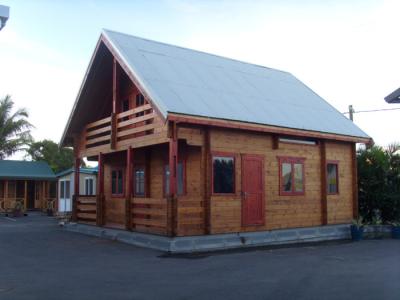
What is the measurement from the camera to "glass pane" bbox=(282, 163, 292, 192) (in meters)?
16.0

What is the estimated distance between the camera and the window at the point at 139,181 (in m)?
17.9

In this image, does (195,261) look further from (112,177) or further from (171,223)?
(112,177)

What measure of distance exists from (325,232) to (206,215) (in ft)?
16.8

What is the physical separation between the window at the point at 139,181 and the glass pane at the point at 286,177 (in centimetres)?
527

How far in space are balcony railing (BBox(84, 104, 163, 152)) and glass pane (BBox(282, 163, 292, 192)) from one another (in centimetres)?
468

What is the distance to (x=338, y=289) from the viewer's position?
317 inches

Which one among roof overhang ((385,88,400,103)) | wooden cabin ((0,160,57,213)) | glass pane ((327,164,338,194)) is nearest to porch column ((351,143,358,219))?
glass pane ((327,164,338,194))

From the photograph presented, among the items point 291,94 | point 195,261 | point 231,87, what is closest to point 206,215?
point 195,261

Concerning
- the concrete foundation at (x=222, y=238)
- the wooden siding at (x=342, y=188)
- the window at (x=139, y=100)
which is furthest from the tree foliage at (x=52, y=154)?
the wooden siding at (x=342, y=188)

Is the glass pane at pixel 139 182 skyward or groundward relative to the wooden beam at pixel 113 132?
groundward

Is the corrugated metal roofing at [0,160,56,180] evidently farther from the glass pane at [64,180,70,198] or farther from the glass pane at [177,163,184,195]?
the glass pane at [177,163,184,195]

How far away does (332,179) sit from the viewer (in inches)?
693

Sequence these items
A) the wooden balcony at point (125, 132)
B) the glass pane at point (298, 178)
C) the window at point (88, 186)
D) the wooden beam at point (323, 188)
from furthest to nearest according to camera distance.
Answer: the window at point (88, 186)
the wooden beam at point (323, 188)
the glass pane at point (298, 178)
the wooden balcony at point (125, 132)

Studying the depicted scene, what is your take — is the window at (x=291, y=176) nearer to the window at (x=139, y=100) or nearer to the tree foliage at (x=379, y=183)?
the tree foliage at (x=379, y=183)
